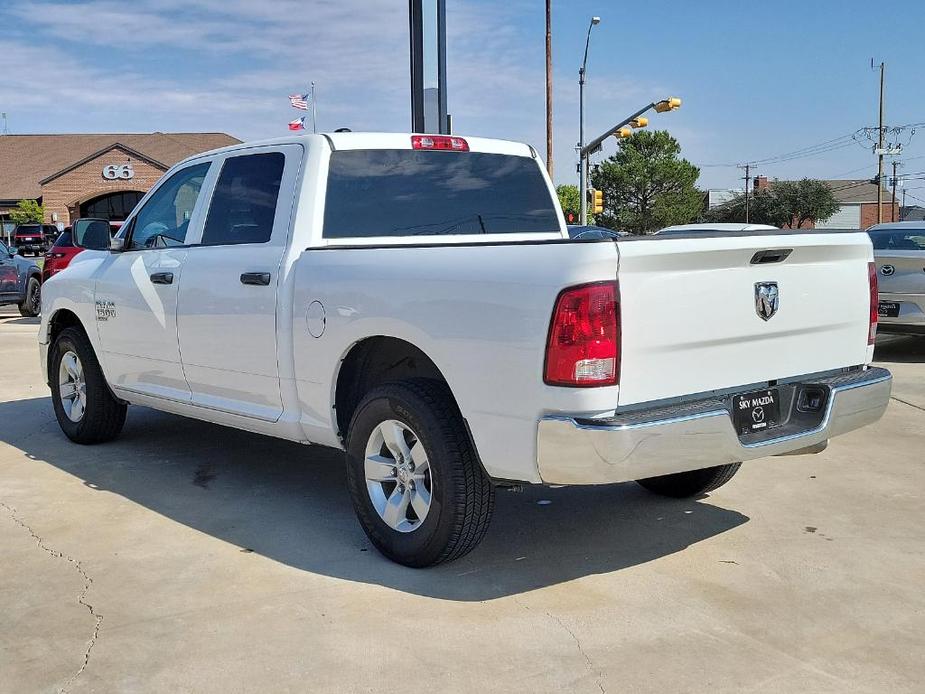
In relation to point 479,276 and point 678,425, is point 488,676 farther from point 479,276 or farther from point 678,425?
point 479,276

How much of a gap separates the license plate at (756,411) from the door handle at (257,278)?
2324 millimetres

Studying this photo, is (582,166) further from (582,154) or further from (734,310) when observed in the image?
(734,310)

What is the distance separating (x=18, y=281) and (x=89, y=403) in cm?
1217

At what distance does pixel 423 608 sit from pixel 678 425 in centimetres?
124

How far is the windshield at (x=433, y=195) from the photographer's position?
5105mm

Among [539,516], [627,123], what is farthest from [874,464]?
[627,123]

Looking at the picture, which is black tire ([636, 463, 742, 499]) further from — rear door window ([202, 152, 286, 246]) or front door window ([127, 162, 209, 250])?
front door window ([127, 162, 209, 250])

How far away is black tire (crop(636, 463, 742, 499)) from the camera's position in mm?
5230

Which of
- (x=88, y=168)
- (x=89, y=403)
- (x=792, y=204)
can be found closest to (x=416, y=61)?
(x=89, y=403)

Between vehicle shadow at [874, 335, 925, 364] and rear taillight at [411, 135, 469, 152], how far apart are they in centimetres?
736

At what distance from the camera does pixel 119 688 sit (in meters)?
3.28

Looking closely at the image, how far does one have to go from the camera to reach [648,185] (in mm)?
83000

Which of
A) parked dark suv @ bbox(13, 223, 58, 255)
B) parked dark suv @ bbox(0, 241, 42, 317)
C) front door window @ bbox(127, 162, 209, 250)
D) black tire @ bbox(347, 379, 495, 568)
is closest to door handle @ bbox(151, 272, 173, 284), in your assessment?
front door window @ bbox(127, 162, 209, 250)

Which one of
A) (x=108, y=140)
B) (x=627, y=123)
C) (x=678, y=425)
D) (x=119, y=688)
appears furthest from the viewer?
(x=108, y=140)
